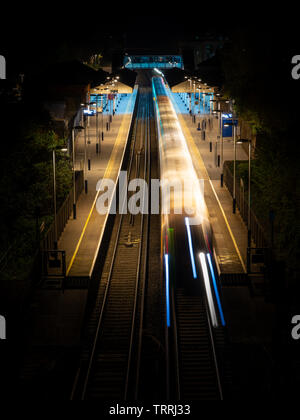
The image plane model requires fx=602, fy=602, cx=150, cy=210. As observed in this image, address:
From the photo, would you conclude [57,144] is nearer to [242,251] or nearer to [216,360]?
[242,251]

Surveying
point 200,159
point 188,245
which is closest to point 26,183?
point 188,245

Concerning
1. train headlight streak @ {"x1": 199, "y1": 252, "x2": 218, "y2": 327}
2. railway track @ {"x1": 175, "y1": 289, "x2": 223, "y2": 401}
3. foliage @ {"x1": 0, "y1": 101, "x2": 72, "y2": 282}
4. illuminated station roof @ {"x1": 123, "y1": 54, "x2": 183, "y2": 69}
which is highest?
illuminated station roof @ {"x1": 123, "y1": 54, "x2": 183, "y2": 69}

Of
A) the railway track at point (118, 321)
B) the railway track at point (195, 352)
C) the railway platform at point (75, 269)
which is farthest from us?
the railway platform at point (75, 269)

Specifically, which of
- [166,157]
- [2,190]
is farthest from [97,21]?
[2,190]

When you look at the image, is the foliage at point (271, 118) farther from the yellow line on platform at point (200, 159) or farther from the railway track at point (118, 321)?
the railway track at point (118, 321)

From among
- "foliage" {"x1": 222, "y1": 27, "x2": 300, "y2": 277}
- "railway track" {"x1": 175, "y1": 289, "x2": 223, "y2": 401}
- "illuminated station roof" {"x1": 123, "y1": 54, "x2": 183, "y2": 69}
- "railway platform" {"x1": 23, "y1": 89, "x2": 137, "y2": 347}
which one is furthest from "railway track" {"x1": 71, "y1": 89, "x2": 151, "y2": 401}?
"illuminated station roof" {"x1": 123, "y1": 54, "x2": 183, "y2": 69}

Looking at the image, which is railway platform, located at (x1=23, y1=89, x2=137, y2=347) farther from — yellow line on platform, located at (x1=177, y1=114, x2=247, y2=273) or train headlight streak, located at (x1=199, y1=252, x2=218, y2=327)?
yellow line on platform, located at (x1=177, y1=114, x2=247, y2=273)

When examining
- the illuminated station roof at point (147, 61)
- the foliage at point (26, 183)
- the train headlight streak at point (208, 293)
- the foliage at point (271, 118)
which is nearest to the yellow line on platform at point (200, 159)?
the foliage at point (271, 118)

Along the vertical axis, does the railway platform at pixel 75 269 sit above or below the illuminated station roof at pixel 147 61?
below
